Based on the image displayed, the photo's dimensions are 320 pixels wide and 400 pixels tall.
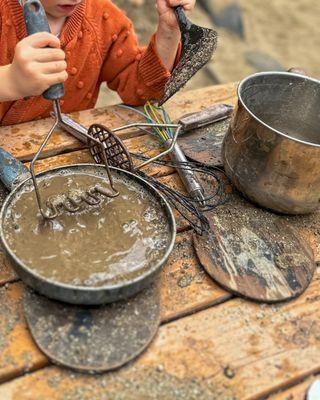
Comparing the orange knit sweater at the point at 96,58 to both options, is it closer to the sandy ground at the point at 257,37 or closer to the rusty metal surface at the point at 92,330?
the rusty metal surface at the point at 92,330

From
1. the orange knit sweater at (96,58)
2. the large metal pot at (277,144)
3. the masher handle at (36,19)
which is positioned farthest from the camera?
the orange knit sweater at (96,58)

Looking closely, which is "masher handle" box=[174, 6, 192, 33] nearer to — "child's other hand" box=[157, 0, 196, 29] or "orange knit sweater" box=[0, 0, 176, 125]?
"child's other hand" box=[157, 0, 196, 29]

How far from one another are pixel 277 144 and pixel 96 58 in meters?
0.73

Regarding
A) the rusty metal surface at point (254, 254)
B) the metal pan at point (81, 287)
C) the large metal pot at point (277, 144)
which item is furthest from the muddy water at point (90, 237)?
the large metal pot at point (277, 144)

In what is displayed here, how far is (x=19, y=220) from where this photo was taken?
96cm

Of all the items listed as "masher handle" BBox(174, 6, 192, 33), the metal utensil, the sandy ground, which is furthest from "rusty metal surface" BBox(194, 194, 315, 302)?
the sandy ground

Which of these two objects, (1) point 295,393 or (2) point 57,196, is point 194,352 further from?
(2) point 57,196

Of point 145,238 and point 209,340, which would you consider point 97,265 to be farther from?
point 209,340

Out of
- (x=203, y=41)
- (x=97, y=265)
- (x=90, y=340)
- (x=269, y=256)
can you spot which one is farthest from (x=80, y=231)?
(x=203, y=41)

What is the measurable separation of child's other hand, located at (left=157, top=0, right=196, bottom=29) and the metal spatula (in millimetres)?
32

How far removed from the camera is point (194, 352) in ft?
2.84

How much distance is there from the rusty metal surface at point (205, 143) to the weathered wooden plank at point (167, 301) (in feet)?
0.90

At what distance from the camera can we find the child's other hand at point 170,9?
1320 mm

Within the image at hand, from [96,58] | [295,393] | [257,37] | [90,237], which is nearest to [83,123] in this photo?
[96,58]
